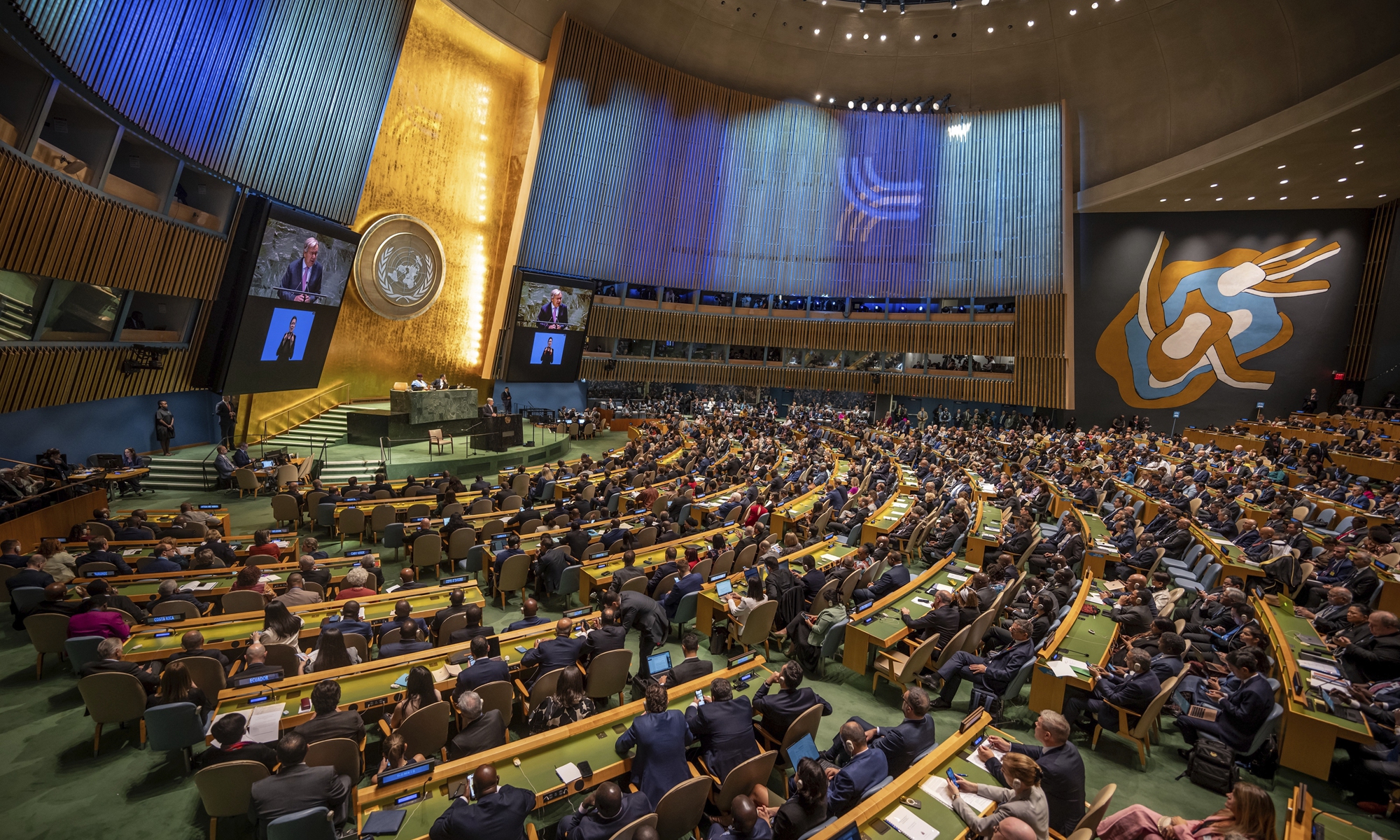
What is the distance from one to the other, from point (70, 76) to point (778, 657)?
13278mm

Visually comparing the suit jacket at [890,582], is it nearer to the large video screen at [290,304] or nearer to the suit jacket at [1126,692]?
the suit jacket at [1126,692]

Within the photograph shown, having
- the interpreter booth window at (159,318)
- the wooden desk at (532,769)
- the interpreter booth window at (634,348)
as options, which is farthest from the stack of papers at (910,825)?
the interpreter booth window at (634,348)

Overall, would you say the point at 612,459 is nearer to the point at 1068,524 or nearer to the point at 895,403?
the point at 1068,524

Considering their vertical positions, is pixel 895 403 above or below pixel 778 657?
above

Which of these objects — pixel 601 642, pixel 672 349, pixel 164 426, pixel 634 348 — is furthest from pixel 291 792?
pixel 672 349

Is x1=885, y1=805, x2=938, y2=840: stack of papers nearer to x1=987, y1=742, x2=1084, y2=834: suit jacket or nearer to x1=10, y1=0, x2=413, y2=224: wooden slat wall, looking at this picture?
x1=987, y1=742, x2=1084, y2=834: suit jacket

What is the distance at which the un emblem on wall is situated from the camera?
61.8 feet

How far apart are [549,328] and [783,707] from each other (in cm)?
2064

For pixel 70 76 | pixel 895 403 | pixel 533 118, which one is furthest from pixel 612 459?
pixel 895 403

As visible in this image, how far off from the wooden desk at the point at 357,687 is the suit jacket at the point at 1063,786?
3818mm

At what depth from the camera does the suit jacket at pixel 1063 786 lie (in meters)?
3.78

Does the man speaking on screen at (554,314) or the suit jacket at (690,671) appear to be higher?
the man speaking on screen at (554,314)

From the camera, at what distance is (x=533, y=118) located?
74.5 ft

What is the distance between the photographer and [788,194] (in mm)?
28859
